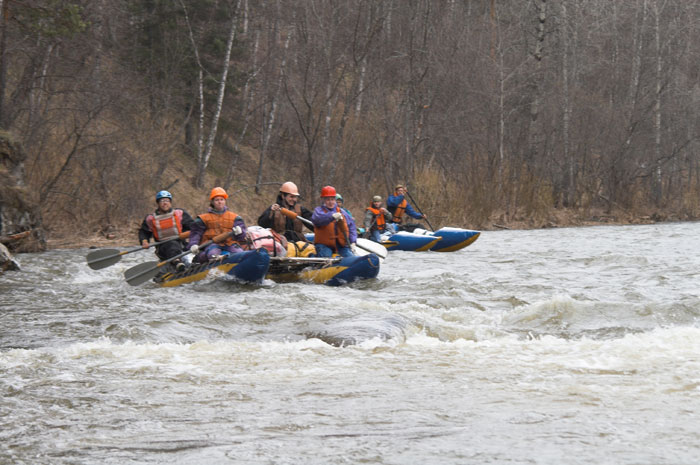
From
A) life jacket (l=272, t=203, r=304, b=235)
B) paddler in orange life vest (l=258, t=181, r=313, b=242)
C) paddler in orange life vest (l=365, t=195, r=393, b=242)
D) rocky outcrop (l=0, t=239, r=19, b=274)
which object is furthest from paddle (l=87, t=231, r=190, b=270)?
paddler in orange life vest (l=365, t=195, r=393, b=242)

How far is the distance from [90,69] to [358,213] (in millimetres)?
9415

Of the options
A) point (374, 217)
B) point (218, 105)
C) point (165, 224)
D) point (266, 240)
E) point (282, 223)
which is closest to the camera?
point (266, 240)

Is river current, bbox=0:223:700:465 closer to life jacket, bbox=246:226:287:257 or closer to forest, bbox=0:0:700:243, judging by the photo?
life jacket, bbox=246:226:287:257

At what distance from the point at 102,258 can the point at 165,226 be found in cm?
105

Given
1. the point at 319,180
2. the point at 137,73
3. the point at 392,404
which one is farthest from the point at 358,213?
the point at 392,404

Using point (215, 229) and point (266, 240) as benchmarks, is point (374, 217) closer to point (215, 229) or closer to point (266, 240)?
point (266, 240)

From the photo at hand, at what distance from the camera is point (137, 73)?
25406 millimetres

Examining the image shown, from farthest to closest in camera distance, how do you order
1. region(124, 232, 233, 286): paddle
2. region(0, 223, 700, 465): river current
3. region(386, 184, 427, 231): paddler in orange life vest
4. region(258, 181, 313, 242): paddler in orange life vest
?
region(386, 184, 427, 231): paddler in orange life vest, region(258, 181, 313, 242): paddler in orange life vest, region(124, 232, 233, 286): paddle, region(0, 223, 700, 465): river current

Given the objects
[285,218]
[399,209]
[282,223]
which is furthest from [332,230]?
[399,209]

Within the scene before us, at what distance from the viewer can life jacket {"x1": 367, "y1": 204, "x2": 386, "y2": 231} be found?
17.5 meters

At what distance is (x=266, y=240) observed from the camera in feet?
36.8

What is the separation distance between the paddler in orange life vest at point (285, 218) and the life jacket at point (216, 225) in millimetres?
817

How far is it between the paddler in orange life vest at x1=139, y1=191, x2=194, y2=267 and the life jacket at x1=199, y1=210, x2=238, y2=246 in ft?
1.31

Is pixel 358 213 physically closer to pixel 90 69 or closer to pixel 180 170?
pixel 180 170
